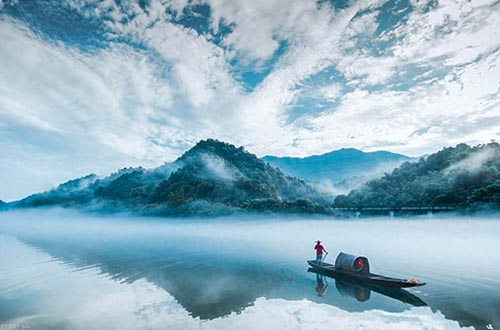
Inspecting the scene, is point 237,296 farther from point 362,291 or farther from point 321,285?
point 362,291

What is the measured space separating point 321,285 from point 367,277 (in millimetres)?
4193

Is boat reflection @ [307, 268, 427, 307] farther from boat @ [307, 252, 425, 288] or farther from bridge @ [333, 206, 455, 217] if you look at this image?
bridge @ [333, 206, 455, 217]

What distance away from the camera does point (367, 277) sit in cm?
2653

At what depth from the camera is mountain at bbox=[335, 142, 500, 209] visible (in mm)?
95438

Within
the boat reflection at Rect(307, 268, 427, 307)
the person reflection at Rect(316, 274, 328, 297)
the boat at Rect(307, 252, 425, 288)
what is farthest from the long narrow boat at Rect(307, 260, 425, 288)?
the person reflection at Rect(316, 274, 328, 297)

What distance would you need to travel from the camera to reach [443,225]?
95.8 meters

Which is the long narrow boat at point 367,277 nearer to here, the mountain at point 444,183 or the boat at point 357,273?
the boat at point 357,273

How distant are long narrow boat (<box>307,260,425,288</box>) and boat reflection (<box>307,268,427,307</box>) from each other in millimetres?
418

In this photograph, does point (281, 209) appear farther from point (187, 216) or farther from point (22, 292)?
point (22, 292)

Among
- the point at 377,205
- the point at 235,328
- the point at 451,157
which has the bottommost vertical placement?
the point at 235,328

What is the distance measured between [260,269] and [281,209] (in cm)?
12794

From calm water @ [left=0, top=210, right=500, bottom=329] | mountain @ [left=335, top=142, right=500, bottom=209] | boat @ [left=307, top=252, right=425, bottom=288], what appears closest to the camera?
calm water @ [left=0, top=210, right=500, bottom=329]

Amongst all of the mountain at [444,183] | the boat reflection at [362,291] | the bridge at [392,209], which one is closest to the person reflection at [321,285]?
the boat reflection at [362,291]

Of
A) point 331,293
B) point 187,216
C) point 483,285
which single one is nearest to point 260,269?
point 331,293
